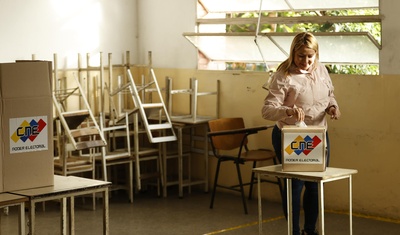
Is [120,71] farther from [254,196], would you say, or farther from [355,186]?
[355,186]

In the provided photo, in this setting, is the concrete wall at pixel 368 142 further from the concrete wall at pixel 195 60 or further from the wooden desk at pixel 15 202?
the wooden desk at pixel 15 202

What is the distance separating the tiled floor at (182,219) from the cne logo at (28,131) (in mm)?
2355

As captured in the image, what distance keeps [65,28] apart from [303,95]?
12.1ft

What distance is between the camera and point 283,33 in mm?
7363

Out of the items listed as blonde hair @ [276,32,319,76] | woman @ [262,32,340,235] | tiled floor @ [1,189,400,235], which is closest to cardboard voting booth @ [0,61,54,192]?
woman @ [262,32,340,235]

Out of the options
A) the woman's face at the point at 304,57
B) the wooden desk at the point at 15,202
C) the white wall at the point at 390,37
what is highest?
the white wall at the point at 390,37

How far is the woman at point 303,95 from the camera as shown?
5.41 meters

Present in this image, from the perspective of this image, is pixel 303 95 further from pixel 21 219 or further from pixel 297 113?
pixel 21 219

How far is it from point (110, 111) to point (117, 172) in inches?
27.8

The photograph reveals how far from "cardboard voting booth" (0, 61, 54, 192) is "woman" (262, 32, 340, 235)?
1.64 metres

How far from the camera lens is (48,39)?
8.19m

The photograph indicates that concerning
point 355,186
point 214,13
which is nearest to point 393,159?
point 355,186

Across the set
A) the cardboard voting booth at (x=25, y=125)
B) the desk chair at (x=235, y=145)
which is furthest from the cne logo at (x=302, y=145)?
the desk chair at (x=235, y=145)

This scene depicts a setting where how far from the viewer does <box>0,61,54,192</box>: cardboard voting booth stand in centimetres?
432
